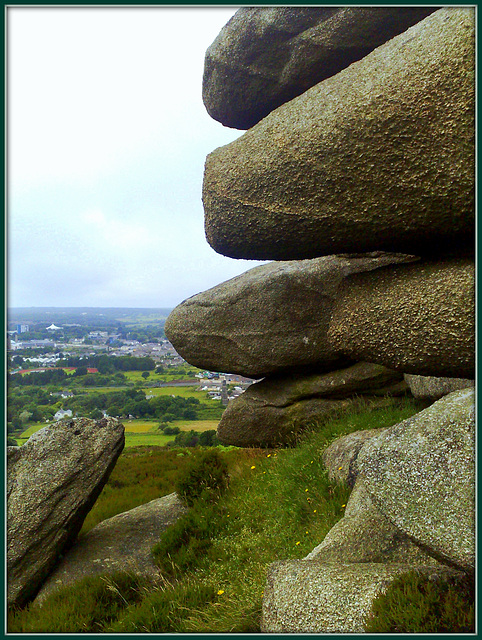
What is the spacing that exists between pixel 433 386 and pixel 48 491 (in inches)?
273

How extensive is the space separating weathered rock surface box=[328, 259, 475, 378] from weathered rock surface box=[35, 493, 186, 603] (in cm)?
538

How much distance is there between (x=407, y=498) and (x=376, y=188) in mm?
2565

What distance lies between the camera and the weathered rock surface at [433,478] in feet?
11.4

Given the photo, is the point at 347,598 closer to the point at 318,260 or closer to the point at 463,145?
the point at 463,145

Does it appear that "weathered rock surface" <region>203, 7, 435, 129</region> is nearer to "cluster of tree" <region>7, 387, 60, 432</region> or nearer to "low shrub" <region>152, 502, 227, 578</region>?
"low shrub" <region>152, 502, 227, 578</region>

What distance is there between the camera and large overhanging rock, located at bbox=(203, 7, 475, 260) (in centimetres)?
350

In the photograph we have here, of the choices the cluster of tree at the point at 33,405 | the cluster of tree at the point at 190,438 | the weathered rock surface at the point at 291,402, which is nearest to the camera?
the weathered rock surface at the point at 291,402

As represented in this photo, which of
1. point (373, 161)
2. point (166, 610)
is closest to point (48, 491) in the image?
point (166, 610)

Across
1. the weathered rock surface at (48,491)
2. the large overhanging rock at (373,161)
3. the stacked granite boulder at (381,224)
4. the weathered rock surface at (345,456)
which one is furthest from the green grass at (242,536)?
the large overhanging rock at (373,161)

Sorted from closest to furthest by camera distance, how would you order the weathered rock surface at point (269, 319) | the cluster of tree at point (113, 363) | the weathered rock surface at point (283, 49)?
the weathered rock surface at point (283, 49) → the weathered rock surface at point (269, 319) → the cluster of tree at point (113, 363)

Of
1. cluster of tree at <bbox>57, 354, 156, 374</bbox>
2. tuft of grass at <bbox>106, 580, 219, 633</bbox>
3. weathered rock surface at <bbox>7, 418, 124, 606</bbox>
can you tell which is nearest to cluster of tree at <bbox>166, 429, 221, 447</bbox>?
cluster of tree at <bbox>57, 354, 156, 374</bbox>

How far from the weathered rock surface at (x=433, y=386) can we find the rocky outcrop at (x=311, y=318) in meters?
1.41

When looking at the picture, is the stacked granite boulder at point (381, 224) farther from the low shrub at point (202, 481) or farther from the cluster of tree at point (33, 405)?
the cluster of tree at point (33, 405)

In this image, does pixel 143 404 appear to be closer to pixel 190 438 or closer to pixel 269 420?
pixel 190 438
